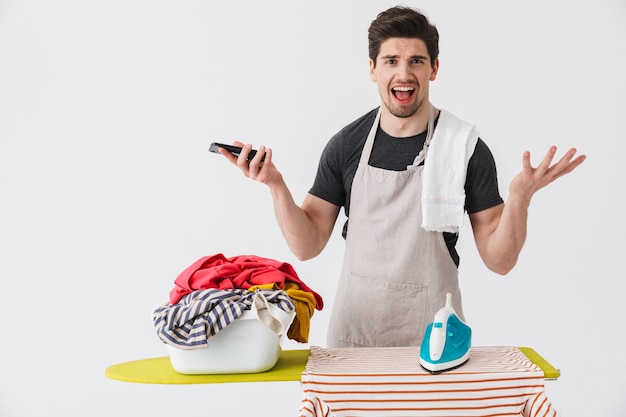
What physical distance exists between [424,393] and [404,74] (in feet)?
3.52

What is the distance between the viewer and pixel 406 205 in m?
2.85

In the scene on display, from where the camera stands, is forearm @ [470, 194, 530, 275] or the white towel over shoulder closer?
forearm @ [470, 194, 530, 275]

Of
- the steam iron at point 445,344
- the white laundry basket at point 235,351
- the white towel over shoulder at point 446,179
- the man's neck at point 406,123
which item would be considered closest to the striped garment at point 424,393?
the steam iron at point 445,344

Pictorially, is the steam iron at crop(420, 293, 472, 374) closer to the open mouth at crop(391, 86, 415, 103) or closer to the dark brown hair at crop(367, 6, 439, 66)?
the open mouth at crop(391, 86, 415, 103)

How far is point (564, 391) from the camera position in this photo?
448cm

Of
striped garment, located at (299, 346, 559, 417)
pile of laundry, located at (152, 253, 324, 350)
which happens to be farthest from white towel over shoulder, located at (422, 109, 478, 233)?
striped garment, located at (299, 346, 559, 417)

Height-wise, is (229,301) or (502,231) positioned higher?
(502,231)

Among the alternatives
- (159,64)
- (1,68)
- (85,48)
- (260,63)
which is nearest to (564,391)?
(260,63)

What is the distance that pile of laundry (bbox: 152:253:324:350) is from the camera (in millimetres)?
2242

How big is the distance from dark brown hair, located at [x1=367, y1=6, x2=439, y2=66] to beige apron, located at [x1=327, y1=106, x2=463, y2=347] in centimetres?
25

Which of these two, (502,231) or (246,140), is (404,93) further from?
(246,140)

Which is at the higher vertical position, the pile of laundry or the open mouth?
the open mouth

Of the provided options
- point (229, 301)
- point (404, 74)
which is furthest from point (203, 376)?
point (404, 74)

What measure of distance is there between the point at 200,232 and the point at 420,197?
1851 millimetres
